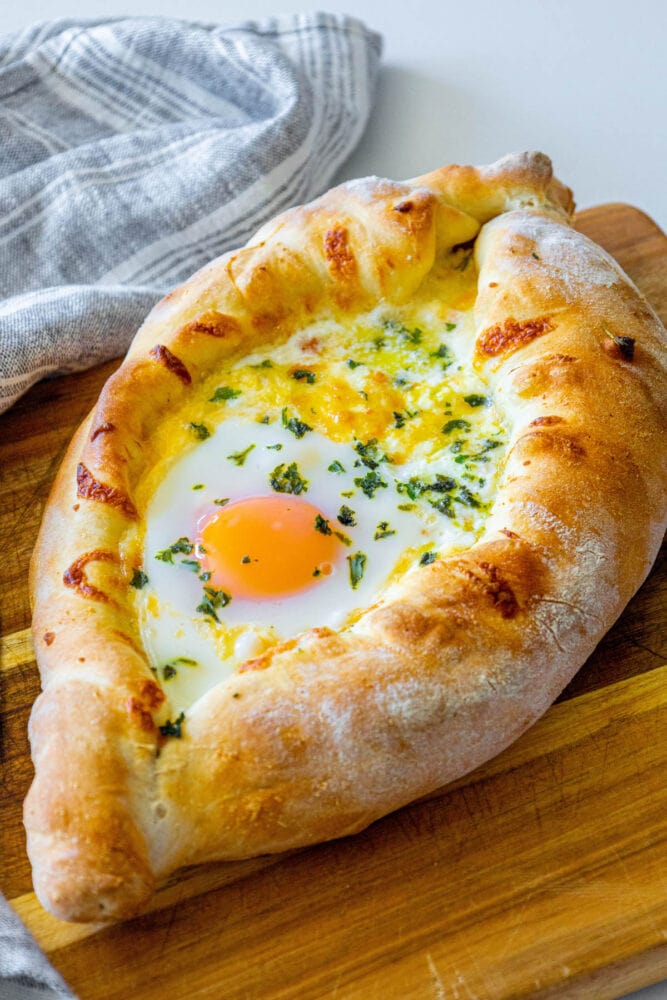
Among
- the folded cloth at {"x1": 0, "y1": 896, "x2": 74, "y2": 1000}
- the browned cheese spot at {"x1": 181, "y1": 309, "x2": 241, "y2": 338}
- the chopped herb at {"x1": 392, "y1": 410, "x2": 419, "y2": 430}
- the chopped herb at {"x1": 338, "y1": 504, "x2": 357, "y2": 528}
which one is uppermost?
Result: the chopped herb at {"x1": 392, "y1": 410, "x2": 419, "y2": 430}

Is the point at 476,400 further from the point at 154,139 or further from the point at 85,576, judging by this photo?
the point at 154,139

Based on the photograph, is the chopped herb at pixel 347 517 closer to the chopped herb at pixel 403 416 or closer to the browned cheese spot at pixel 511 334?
the chopped herb at pixel 403 416

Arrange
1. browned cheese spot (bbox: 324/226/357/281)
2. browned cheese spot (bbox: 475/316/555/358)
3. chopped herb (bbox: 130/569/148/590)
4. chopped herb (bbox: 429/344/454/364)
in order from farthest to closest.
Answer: browned cheese spot (bbox: 324/226/357/281), chopped herb (bbox: 429/344/454/364), browned cheese spot (bbox: 475/316/555/358), chopped herb (bbox: 130/569/148/590)

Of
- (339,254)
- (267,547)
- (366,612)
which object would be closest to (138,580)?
(267,547)

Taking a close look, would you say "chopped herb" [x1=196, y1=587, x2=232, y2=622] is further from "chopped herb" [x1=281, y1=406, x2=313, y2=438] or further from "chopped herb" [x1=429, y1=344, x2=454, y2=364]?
"chopped herb" [x1=429, y1=344, x2=454, y2=364]

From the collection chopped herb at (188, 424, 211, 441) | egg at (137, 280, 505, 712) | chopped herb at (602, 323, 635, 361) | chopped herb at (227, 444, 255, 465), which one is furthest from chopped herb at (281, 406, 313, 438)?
chopped herb at (602, 323, 635, 361)

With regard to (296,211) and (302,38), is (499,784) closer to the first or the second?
(296,211)

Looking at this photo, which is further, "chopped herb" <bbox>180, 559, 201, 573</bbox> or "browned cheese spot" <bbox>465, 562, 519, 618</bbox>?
"chopped herb" <bbox>180, 559, 201, 573</bbox>
